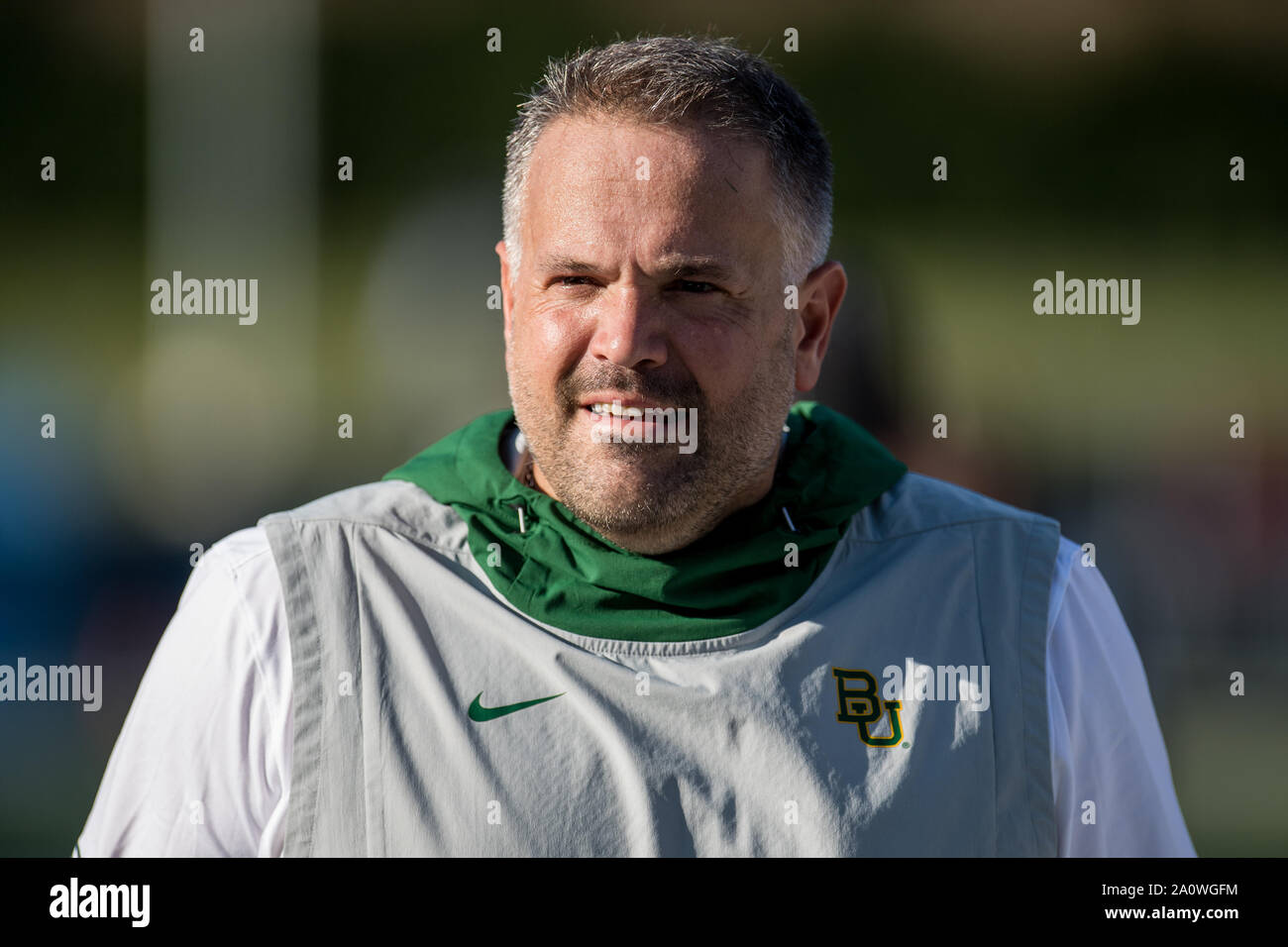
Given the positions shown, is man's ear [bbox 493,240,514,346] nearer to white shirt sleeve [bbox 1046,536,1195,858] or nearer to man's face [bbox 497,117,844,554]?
man's face [bbox 497,117,844,554]

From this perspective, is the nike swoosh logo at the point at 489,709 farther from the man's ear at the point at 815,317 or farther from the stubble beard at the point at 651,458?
the man's ear at the point at 815,317

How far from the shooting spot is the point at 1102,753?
193cm

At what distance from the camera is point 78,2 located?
18.2 feet

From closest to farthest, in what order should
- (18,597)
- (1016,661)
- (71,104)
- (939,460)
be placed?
1. (1016,661)
2. (939,460)
3. (18,597)
4. (71,104)

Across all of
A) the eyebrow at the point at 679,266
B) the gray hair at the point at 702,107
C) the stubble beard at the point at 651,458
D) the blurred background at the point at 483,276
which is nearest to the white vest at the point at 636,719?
the stubble beard at the point at 651,458

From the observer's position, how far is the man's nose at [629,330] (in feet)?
6.09

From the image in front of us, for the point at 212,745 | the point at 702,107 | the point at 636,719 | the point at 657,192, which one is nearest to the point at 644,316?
the point at 657,192

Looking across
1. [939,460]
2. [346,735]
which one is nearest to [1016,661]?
[346,735]

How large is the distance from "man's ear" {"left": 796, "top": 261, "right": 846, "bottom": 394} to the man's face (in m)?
0.13

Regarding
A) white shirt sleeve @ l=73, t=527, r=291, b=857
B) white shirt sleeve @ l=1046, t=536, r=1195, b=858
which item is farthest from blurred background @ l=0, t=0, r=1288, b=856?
white shirt sleeve @ l=73, t=527, r=291, b=857

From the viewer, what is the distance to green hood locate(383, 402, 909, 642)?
6.38ft

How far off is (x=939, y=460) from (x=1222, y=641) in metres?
2.51

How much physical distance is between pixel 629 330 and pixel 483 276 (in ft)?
14.6

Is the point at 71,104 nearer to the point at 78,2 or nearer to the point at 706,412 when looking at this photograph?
the point at 78,2
